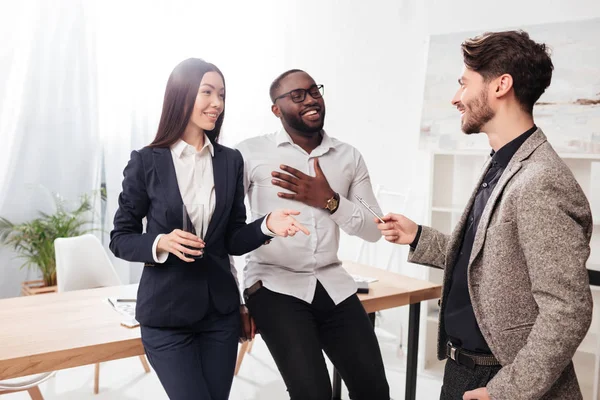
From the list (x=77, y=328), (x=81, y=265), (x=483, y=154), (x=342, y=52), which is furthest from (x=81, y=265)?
(x=342, y=52)

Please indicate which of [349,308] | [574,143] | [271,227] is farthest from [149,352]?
[574,143]

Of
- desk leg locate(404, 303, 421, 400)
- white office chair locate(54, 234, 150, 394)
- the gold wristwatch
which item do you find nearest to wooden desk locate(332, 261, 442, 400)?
desk leg locate(404, 303, 421, 400)

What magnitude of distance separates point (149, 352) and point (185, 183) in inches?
21.5

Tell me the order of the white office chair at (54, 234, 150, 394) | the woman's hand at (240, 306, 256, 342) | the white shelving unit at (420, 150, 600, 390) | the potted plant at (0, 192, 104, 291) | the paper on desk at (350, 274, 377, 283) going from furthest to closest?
the potted plant at (0, 192, 104, 291)
the white shelving unit at (420, 150, 600, 390)
the white office chair at (54, 234, 150, 394)
the paper on desk at (350, 274, 377, 283)
the woman's hand at (240, 306, 256, 342)

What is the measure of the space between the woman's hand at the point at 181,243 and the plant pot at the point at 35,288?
2772 millimetres

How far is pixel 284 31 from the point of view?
5113mm

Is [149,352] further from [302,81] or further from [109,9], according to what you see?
[109,9]

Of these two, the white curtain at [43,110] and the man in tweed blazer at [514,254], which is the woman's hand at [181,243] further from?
the white curtain at [43,110]

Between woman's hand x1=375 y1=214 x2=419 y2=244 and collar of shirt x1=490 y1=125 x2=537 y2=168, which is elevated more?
collar of shirt x1=490 y1=125 x2=537 y2=168

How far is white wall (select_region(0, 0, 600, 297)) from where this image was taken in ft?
13.3

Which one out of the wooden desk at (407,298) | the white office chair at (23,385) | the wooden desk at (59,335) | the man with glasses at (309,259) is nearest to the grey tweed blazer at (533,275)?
the man with glasses at (309,259)

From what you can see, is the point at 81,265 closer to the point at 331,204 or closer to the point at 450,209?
the point at 331,204

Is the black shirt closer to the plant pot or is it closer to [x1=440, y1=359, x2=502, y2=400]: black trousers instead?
[x1=440, y1=359, x2=502, y2=400]: black trousers

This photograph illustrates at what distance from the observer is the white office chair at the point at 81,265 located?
2.85m
